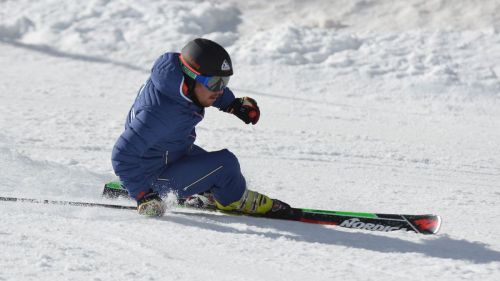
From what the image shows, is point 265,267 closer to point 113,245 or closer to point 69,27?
point 113,245

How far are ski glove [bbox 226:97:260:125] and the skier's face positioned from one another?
492mm

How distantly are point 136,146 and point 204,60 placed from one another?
0.63 m

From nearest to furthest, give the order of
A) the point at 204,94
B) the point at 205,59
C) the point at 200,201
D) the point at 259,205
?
1. the point at 205,59
2. the point at 204,94
3. the point at 259,205
4. the point at 200,201

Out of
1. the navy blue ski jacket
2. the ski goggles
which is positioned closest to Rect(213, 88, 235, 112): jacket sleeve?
the navy blue ski jacket

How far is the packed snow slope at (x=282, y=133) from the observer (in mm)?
3586

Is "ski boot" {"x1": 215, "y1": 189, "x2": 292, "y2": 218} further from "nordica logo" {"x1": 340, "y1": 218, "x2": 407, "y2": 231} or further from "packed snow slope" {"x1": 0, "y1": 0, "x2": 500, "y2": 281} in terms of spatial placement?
"nordica logo" {"x1": 340, "y1": 218, "x2": 407, "y2": 231}

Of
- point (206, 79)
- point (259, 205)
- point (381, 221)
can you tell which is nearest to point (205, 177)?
point (259, 205)

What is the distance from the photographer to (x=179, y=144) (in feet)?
14.7

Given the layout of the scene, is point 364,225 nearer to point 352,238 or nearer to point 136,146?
point 352,238

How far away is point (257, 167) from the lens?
19.8 ft

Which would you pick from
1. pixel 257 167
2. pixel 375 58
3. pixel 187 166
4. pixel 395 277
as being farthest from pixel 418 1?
pixel 395 277

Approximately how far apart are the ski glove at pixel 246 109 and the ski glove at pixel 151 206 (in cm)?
84

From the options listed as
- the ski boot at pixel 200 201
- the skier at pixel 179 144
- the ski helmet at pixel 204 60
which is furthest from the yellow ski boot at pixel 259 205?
the ski helmet at pixel 204 60

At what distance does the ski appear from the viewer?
424 cm
